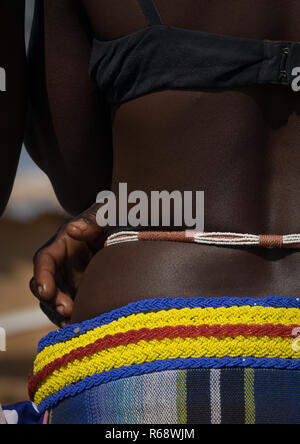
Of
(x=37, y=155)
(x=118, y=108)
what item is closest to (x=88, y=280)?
(x=118, y=108)

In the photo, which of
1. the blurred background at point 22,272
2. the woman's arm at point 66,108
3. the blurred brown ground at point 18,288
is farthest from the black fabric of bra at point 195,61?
the blurred brown ground at point 18,288

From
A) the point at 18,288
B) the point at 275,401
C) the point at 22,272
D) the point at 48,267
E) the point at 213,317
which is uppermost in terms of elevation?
the point at 22,272

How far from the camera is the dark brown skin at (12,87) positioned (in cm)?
141

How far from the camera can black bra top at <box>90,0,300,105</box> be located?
119 centimetres

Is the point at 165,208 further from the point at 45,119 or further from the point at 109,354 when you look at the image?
the point at 45,119

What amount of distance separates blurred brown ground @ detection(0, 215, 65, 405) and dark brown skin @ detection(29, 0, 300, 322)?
3.34 metres

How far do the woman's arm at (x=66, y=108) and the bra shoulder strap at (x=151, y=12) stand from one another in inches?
7.3

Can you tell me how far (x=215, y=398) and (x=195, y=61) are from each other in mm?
511

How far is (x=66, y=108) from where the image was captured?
1.48 m

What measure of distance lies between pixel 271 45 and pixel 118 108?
280 mm

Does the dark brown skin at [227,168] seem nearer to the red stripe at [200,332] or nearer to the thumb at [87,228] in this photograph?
the red stripe at [200,332]

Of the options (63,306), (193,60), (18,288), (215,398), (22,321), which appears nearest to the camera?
(215,398)

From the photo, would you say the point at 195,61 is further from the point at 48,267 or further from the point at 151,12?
the point at 48,267

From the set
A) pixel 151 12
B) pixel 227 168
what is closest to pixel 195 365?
pixel 227 168
